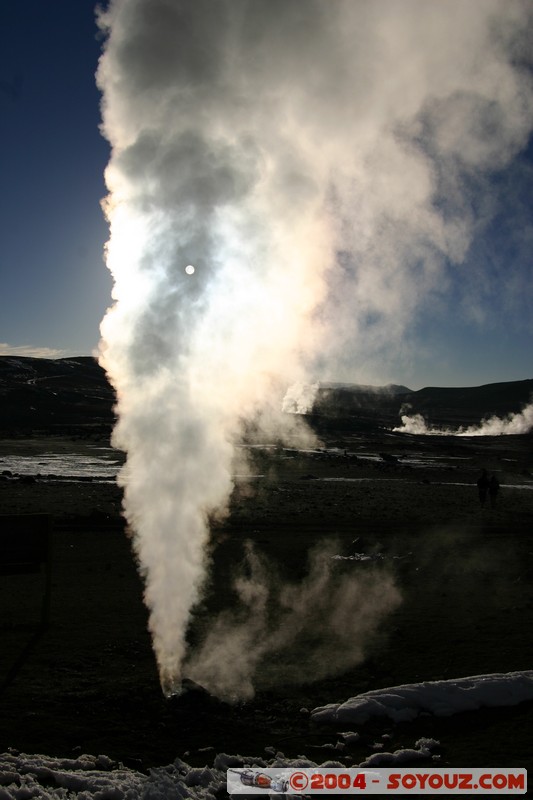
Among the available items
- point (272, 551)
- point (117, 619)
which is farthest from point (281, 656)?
point (272, 551)

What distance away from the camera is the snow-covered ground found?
22.0 feet

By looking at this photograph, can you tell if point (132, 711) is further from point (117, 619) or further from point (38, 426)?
point (38, 426)

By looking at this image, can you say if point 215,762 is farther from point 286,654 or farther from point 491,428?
point 491,428

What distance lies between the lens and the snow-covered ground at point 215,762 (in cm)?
670

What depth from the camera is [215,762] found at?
735 cm

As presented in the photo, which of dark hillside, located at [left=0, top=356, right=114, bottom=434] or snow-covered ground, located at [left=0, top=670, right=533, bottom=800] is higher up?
dark hillside, located at [left=0, top=356, right=114, bottom=434]

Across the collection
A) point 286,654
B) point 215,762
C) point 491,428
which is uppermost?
point 491,428

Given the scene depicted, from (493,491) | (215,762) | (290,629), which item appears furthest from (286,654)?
(493,491)

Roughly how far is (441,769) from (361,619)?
19.1ft

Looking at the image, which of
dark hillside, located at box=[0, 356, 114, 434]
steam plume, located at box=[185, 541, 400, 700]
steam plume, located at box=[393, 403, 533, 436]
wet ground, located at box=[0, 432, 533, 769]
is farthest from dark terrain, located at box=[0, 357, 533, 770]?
steam plume, located at box=[393, 403, 533, 436]

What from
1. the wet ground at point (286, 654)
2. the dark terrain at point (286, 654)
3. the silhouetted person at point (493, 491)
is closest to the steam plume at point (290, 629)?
the wet ground at point (286, 654)

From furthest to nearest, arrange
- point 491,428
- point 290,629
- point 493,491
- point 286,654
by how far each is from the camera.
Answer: point 491,428, point 493,491, point 290,629, point 286,654

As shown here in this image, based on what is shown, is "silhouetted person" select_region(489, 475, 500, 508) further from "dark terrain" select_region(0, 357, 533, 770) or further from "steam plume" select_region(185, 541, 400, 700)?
"steam plume" select_region(185, 541, 400, 700)

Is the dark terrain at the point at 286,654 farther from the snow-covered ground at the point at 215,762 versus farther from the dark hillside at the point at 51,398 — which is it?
the dark hillside at the point at 51,398
